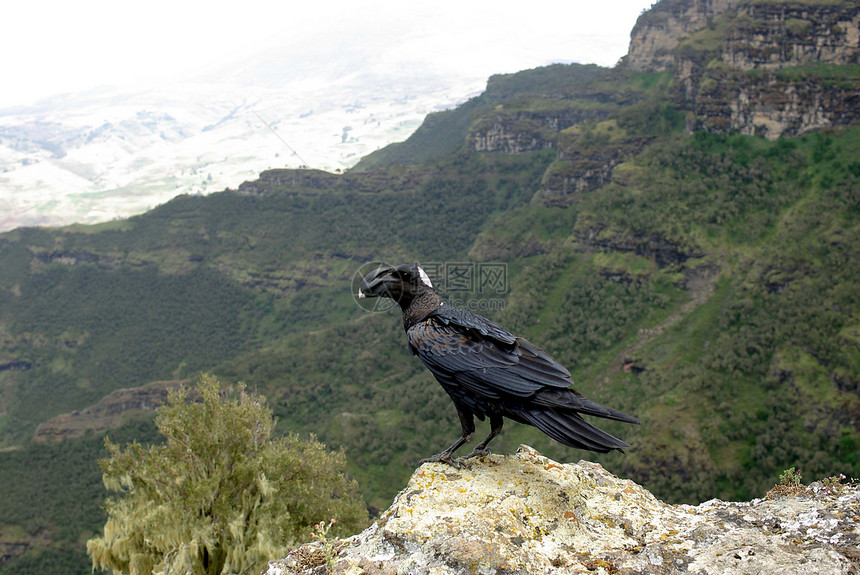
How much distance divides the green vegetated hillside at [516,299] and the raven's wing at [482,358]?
107 ft

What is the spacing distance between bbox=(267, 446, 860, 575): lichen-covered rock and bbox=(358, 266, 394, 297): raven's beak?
7.22 feet

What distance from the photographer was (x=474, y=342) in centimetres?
735

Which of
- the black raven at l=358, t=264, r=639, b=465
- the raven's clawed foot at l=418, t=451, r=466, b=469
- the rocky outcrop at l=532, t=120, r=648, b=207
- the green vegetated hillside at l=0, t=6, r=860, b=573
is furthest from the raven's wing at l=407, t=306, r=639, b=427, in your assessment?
the rocky outcrop at l=532, t=120, r=648, b=207

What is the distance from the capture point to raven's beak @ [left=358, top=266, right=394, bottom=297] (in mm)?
7574

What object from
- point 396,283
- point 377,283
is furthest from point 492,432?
point 377,283

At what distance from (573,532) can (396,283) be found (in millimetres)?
3414

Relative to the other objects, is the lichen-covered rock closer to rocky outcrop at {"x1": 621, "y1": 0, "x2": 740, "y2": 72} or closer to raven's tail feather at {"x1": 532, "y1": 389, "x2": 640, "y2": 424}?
raven's tail feather at {"x1": 532, "y1": 389, "x2": 640, "y2": 424}

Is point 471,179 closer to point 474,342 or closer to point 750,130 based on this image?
point 750,130

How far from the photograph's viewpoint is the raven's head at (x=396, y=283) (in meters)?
7.60

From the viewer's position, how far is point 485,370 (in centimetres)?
705

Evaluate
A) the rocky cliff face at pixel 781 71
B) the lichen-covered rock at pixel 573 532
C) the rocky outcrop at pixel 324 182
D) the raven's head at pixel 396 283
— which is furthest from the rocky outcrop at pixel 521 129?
the lichen-covered rock at pixel 573 532

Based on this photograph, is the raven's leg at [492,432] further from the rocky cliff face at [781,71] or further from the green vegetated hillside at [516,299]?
the rocky cliff face at [781,71]

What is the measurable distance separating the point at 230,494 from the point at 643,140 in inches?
2844

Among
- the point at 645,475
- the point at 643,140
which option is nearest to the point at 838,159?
the point at 643,140
